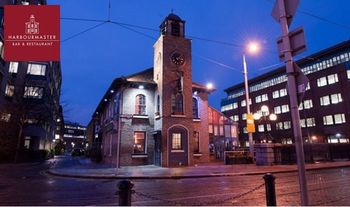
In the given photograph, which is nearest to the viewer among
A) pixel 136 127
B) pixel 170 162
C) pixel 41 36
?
pixel 41 36

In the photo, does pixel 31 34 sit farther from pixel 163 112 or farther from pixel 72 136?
pixel 72 136

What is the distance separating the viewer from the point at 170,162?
25266mm

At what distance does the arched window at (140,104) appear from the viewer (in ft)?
92.1

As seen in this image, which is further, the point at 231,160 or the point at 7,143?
the point at 7,143

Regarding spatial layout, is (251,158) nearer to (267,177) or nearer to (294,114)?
(267,177)

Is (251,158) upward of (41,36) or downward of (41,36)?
downward

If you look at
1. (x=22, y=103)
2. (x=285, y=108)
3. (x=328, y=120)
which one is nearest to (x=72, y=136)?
(x=285, y=108)

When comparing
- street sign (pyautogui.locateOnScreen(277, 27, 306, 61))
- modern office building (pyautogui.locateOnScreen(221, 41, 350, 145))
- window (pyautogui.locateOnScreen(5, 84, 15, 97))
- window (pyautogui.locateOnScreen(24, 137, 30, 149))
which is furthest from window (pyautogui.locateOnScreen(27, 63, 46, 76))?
street sign (pyautogui.locateOnScreen(277, 27, 306, 61))

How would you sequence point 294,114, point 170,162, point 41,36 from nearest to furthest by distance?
point 294,114, point 41,36, point 170,162

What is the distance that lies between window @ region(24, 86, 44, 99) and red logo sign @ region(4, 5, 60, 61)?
35.5m

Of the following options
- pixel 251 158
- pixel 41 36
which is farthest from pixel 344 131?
pixel 41 36

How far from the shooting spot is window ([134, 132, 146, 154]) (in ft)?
89.2

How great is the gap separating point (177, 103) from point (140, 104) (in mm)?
4017

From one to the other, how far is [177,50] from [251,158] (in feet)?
43.4
